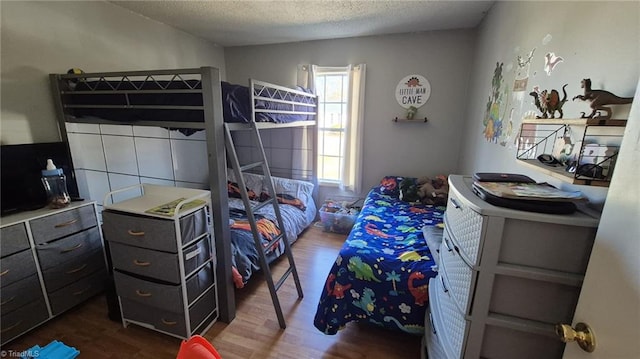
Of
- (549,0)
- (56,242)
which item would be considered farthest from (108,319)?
(549,0)

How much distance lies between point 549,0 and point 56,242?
3.31 m

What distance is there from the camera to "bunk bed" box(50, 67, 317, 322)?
158 centimetres

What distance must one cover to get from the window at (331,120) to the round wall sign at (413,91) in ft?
2.19

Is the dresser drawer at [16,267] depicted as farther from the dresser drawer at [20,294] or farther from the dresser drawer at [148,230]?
the dresser drawer at [148,230]

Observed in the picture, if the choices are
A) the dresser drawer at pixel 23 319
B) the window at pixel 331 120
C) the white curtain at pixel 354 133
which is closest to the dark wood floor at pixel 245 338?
the dresser drawer at pixel 23 319

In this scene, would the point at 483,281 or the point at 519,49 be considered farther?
the point at 519,49

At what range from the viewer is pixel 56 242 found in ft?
5.93

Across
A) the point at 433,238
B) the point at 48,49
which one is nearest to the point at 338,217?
the point at 433,238

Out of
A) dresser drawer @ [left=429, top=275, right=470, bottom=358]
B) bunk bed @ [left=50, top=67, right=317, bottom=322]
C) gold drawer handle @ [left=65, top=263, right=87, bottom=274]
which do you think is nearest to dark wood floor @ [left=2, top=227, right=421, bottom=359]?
bunk bed @ [left=50, top=67, right=317, bottom=322]

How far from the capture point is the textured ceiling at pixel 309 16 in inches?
92.1

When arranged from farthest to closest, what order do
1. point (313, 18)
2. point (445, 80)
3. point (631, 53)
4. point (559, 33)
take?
point (445, 80)
point (313, 18)
point (559, 33)
point (631, 53)

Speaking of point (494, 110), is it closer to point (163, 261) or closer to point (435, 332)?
point (435, 332)

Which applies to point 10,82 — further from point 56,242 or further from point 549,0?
point 549,0

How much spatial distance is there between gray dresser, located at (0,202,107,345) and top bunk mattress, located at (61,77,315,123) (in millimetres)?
755
